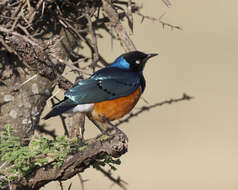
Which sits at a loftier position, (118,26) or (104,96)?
(118,26)

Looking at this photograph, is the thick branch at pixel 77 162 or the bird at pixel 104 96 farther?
the bird at pixel 104 96

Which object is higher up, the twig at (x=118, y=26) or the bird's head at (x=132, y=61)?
the twig at (x=118, y=26)

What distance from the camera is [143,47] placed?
61.2 ft

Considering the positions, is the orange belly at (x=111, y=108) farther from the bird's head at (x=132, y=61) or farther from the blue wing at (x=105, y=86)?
the bird's head at (x=132, y=61)

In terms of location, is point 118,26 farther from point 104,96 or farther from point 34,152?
point 34,152

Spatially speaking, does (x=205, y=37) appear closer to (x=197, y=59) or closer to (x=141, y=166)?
(x=197, y=59)

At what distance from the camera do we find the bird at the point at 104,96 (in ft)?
20.0

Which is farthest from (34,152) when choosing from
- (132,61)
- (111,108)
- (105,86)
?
(132,61)

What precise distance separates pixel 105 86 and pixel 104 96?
0.50 ft

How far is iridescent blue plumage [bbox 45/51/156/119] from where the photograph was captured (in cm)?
607

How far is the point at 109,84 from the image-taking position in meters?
6.61

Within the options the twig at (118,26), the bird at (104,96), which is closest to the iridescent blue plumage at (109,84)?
the bird at (104,96)

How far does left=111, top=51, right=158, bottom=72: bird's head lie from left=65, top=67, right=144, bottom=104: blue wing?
25 centimetres

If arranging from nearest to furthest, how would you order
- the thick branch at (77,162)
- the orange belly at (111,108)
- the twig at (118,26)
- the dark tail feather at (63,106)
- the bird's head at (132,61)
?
the thick branch at (77,162)
the dark tail feather at (63,106)
the twig at (118,26)
the orange belly at (111,108)
the bird's head at (132,61)
